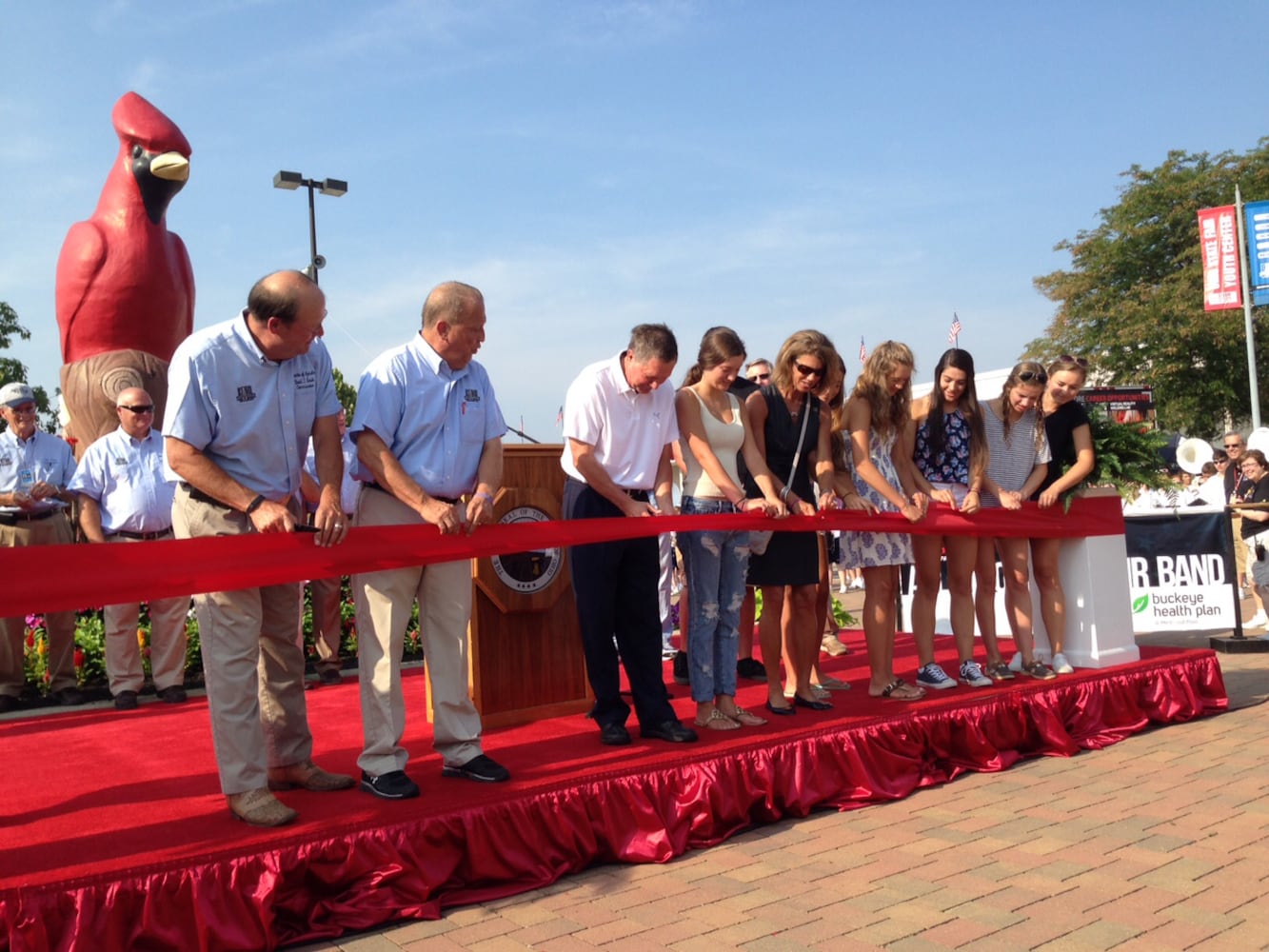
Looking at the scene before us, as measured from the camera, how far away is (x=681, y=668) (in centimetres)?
636

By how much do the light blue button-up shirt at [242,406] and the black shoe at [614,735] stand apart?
1.67m

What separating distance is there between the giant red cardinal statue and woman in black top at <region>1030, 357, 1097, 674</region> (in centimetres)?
634

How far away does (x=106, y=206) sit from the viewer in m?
8.78

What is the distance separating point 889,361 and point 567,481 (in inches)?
74.7

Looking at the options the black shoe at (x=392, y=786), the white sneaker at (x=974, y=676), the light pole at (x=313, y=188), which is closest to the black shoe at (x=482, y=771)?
the black shoe at (x=392, y=786)

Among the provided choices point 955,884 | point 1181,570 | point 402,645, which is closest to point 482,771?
point 402,645

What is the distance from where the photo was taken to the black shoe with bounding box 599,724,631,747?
457 centimetres

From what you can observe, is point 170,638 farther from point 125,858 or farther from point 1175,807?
point 1175,807

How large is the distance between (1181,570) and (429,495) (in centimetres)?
894

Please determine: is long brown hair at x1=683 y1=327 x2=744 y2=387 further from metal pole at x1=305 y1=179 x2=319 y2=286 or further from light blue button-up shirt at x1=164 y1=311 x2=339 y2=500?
metal pole at x1=305 y1=179 x2=319 y2=286

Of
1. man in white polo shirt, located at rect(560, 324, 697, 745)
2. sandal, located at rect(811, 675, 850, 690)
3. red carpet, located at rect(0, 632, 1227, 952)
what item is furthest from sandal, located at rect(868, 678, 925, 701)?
man in white polo shirt, located at rect(560, 324, 697, 745)

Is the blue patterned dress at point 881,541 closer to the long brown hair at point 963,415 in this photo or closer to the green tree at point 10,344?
the long brown hair at point 963,415

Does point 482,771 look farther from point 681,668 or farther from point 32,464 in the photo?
point 32,464

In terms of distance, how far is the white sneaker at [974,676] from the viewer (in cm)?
582
